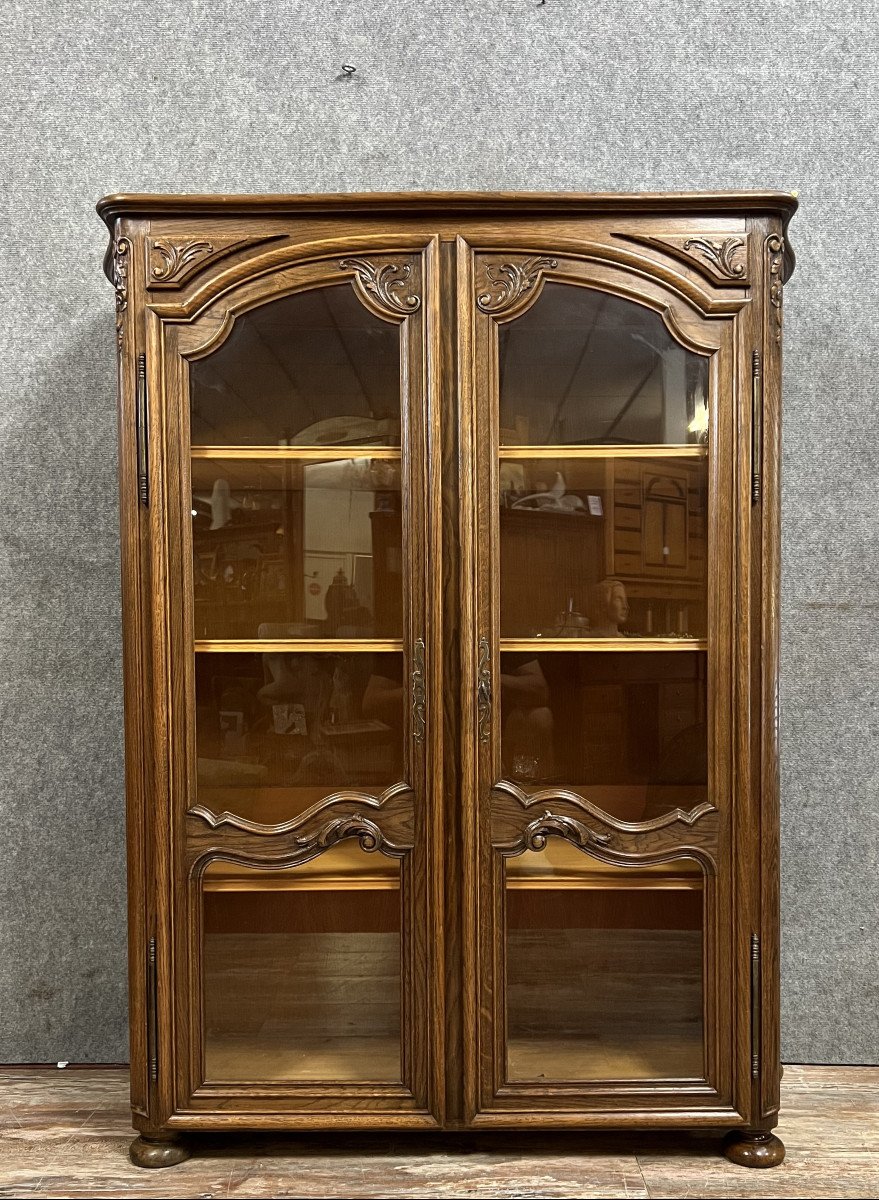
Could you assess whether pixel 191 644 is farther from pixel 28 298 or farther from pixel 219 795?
pixel 28 298

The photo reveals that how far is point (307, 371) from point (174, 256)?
30cm

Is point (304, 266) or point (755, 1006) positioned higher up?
point (304, 266)

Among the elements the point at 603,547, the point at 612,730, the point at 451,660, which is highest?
the point at 603,547

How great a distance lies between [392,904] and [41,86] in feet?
6.44

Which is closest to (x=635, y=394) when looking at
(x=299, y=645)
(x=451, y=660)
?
(x=451, y=660)

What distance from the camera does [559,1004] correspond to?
1703 mm

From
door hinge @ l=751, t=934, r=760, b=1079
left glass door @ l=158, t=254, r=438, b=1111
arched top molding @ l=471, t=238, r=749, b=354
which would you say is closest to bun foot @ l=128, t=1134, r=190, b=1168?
left glass door @ l=158, t=254, r=438, b=1111

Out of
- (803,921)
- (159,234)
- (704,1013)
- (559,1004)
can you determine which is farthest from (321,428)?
(803,921)

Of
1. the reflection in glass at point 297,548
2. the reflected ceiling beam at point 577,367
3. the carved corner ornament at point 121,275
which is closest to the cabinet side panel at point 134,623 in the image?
the carved corner ornament at point 121,275

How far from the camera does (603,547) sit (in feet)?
5.60

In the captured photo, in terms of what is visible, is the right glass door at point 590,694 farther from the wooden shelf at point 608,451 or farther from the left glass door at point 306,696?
the left glass door at point 306,696

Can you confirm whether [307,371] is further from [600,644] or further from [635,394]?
[600,644]

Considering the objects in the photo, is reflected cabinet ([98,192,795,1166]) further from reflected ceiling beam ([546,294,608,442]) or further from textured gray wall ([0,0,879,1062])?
textured gray wall ([0,0,879,1062])

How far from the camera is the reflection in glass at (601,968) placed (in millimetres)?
1691
